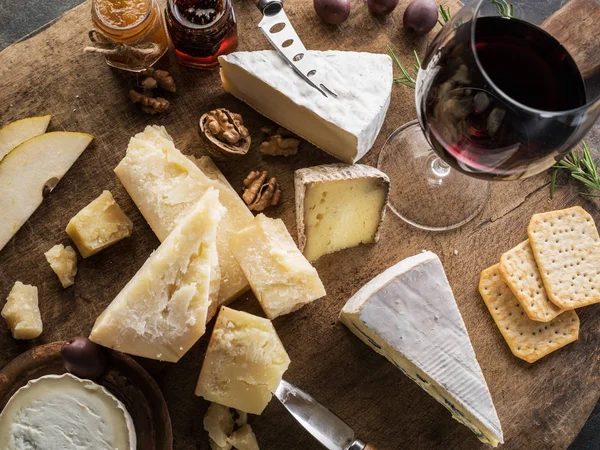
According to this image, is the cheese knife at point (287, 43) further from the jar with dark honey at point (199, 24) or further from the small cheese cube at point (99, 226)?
the small cheese cube at point (99, 226)

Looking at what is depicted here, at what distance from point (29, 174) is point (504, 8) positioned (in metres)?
1.36

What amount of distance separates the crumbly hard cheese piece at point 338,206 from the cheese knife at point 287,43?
9.1 inches

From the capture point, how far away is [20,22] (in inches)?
87.5

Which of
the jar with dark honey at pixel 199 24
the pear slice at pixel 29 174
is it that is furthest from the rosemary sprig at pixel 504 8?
the pear slice at pixel 29 174

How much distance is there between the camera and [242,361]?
5.39ft

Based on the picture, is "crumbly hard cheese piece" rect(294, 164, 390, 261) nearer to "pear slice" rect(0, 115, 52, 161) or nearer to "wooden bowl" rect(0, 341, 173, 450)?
"wooden bowl" rect(0, 341, 173, 450)

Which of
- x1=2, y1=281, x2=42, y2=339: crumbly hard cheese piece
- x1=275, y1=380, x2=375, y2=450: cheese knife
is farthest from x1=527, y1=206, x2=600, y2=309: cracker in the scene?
x1=2, y1=281, x2=42, y2=339: crumbly hard cheese piece

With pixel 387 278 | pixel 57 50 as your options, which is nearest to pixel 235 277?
pixel 387 278

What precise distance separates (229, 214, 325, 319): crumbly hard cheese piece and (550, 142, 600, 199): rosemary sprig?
0.83 m

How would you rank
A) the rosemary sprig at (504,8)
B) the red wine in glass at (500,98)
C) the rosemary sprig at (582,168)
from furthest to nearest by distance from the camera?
the rosemary sprig at (582,168)
the rosemary sprig at (504,8)
the red wine in glass at (500,98)

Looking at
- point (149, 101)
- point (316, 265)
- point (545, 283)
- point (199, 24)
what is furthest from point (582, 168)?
point (149, 101)

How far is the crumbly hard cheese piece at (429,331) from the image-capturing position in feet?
5.39

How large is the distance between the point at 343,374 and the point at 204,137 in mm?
797

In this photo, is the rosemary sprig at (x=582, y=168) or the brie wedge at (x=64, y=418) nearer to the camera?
the brie wedge at (x=64, y=418)
